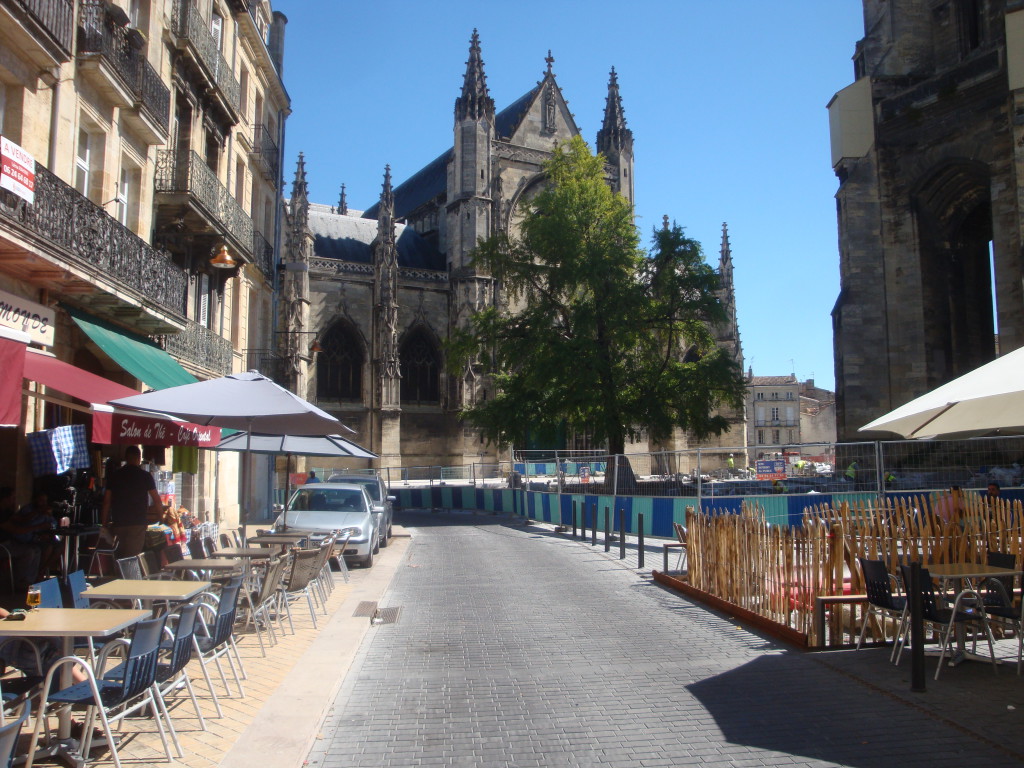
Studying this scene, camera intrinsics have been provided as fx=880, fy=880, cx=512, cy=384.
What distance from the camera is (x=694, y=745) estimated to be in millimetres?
5000

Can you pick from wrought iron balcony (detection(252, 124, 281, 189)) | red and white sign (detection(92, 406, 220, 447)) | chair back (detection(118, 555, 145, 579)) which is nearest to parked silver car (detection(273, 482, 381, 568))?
red and white sign (detection(92, 406, 220, 447))

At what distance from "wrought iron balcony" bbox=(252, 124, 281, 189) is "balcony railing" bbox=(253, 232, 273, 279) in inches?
80.4

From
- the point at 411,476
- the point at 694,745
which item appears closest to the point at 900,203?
the point at 694,745

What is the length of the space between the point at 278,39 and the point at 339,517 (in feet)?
60.1

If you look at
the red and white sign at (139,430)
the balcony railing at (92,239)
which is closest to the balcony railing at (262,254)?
the balcony railing at (92,239)

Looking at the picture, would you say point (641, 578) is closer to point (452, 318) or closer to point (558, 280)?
point (558, 280)

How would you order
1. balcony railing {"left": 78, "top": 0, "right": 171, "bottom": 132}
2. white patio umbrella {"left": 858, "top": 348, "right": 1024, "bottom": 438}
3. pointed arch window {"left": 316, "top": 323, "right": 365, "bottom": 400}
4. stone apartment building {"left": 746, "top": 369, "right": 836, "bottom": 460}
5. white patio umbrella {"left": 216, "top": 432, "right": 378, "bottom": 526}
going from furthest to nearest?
stone apartment building {"left": 746, "top": 369, "right": 836, "bottom": 460}, pointed arch window {"left": 316, "top": 323, "right": 365, "bottom": 400}, white patio umbrella {"left": 216, "top": 432, "right": 378, "bottom": 526}, balcony railing {"left": 78, "top": 0, "right": 171, "bottom": 132}, white patio umbrella {"left": 858, "top": 348, "right": 1024, "bottom": 438}

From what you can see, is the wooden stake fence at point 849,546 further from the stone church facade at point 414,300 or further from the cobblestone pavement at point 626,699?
the stone church facade at point 414,300

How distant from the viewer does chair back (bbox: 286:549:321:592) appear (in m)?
8.63

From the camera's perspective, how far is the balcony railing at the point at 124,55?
11922mm

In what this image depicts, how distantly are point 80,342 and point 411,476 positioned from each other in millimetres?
27602

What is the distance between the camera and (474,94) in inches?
1651

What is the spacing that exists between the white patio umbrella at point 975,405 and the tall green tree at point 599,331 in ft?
63.7

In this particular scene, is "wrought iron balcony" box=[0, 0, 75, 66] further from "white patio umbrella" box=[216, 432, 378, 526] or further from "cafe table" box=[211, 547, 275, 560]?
"cafe table" box=[211, 547, 275, 560]
